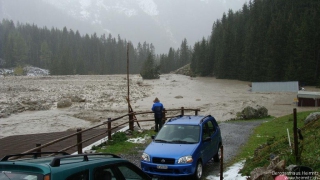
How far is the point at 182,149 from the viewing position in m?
8.76

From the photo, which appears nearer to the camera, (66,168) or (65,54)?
(66,168)

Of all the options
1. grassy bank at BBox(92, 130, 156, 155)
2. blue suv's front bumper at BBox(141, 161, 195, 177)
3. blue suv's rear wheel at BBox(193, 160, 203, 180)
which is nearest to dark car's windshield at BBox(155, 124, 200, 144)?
blue suv's rear wheel at BBox(193, 160, 203, 180)

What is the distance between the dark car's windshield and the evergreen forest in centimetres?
1780

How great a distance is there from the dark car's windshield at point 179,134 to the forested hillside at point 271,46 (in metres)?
65.4

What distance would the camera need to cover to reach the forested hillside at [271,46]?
7144cm

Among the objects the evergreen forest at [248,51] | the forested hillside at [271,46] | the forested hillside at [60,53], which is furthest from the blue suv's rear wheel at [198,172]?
the forested hillside at [60,53]

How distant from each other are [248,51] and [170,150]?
87.2m

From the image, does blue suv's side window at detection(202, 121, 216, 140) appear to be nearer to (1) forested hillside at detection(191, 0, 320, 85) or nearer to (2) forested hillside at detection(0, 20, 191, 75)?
(1) forested hillside at detection(191, 0, 320, 85)

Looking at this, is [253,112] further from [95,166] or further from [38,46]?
[38,46]

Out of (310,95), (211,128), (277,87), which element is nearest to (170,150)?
(211,128)

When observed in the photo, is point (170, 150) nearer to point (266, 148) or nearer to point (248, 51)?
point (266, 148)

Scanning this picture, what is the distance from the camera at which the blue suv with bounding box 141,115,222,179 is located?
27.5ft

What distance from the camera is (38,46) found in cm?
17650

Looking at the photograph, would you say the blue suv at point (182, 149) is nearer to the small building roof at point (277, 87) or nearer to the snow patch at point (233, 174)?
the snow patch at point (233, 174)
